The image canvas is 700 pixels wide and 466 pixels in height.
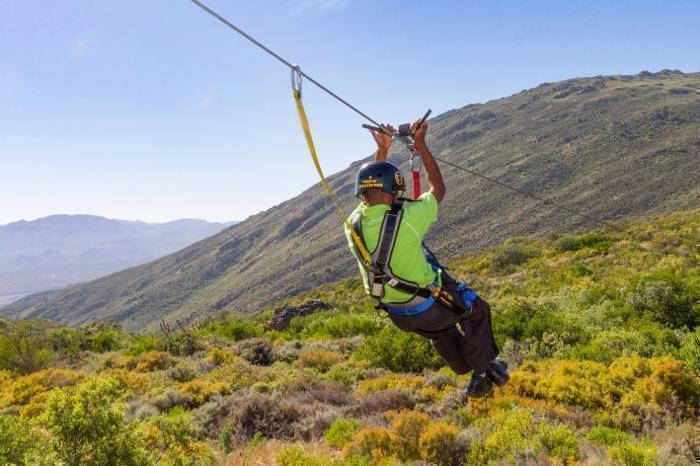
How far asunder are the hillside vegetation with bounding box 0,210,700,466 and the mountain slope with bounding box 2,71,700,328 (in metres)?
44.7

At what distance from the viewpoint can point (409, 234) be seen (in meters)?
4.14

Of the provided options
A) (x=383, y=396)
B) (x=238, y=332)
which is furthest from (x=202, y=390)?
(x=238, y=332)

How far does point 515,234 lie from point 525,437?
5298 cm

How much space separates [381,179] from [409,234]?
0.61 metres

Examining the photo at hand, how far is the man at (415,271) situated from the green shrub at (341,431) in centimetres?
239

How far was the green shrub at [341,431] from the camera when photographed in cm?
643

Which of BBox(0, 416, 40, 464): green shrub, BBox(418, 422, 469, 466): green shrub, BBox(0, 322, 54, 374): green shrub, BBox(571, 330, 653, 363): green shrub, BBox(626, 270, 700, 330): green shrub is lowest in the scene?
BBox(626, 270, 700, 330): green shrub

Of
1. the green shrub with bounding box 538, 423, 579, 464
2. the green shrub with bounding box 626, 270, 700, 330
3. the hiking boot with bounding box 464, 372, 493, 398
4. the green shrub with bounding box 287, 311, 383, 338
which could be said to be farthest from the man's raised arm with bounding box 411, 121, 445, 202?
the green shrub with bounding box 287, 311, 383, 338

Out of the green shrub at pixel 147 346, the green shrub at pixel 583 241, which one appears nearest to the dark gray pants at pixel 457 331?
the green shrub at pixel 147 346

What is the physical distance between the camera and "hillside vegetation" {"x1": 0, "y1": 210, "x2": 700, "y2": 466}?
4797 millimetres

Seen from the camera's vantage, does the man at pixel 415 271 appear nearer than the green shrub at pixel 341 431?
Yes

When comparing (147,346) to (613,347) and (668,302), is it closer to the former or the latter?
(613,347)

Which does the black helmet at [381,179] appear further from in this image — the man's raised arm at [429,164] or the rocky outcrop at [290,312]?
the rocky outcrop at [290,312]

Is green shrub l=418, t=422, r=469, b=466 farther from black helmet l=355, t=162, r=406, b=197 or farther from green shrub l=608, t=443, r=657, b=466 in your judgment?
black helmet l=355, t=162, r=406, b=197
